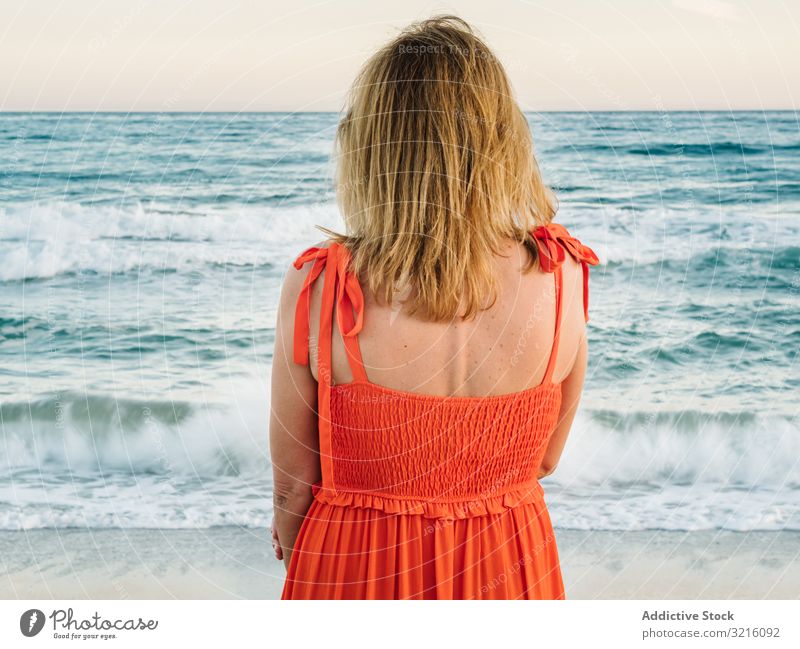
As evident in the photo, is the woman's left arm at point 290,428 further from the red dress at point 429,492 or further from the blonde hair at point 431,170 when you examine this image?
the blonde hair at point 431,170

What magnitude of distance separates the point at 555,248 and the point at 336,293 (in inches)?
15.4

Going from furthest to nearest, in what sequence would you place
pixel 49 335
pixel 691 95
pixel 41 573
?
pixel 691 95
pixel 49 335
pixel 41 573

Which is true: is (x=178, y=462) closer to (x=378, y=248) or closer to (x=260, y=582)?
(x=260, y=582)

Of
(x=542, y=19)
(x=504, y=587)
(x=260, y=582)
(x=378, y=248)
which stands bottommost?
(x=260, y=582)

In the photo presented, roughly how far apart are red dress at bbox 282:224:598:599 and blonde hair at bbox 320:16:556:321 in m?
0.10

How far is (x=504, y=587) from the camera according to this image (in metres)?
1.68

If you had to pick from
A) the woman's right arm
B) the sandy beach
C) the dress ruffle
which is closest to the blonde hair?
the woman's right arm

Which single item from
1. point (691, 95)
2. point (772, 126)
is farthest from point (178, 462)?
point (772, 126)

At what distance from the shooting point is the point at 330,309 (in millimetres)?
1485

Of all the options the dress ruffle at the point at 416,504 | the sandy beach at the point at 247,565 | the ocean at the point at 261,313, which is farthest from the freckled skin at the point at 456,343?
the ocean at the point at 261,313

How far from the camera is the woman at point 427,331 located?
1.48 metres

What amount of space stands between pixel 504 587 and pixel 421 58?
996 mm

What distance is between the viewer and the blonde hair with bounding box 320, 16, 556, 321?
4.82 feet

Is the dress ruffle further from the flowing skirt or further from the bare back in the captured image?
the bare back
